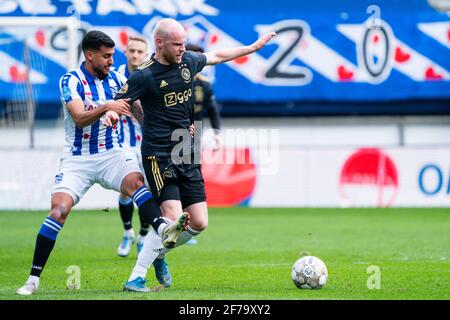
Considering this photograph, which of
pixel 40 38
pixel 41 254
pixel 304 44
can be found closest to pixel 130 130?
pixel 41 254

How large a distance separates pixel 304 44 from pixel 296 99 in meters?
1.26

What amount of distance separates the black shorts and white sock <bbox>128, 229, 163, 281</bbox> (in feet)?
1.07

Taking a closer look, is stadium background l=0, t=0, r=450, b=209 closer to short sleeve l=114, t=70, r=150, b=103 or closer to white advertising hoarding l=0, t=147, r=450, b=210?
white advertising hoarding l=0, t=147, r=450, b=210

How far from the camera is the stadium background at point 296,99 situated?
2008cm

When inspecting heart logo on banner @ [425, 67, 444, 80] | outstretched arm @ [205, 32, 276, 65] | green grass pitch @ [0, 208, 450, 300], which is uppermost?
heart logo on banner @ [425, 67, 444, 80]

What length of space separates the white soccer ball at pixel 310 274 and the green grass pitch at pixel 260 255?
0.13m

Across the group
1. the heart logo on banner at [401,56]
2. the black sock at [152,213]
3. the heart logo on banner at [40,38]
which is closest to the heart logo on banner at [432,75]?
the heart logo on banner at [401,56]

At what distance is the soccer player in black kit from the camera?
796 cm

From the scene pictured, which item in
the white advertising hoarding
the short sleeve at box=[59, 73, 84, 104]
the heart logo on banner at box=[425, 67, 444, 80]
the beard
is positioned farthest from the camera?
the heart logo on banner at box=[425, 67, 444, 80]

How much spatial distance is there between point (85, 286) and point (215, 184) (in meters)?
11.6

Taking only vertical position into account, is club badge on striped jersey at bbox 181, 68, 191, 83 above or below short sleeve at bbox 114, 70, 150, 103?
above

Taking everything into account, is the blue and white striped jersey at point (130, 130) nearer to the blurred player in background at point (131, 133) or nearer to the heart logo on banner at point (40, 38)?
the blurred player in background at point (131, 133)

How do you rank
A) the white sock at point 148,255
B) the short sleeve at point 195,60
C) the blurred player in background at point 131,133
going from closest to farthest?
the white sock at point 148,255 → the short sleeve at point 195,60 → the blurred player in background at point 131,133

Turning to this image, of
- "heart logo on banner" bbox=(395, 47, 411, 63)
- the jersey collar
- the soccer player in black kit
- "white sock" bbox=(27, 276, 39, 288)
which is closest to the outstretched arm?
the soccer player in black kit
